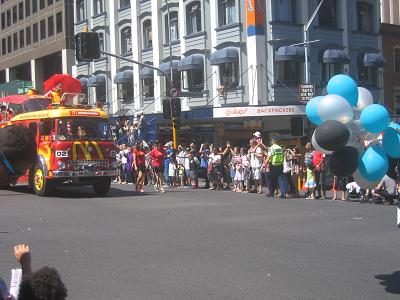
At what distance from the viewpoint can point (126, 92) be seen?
39781 mm

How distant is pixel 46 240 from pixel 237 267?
13.1ft

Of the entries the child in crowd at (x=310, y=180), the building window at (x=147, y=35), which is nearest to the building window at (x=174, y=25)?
the building window at (x=147, y=35)

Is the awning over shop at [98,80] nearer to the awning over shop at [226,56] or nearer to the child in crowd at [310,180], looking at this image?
the awning over shop at [226,56]

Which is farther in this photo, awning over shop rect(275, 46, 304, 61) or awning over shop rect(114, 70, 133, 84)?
awning over shop rect(114, 70, 133, 84)

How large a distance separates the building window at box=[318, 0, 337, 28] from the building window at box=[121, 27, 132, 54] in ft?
42.2

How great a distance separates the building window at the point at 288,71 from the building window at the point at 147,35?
9.86m

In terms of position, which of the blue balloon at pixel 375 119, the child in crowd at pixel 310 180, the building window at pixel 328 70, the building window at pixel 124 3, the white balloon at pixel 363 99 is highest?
the building window at pixel 124 3

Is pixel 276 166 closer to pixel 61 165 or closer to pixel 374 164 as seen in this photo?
pixel 61 165

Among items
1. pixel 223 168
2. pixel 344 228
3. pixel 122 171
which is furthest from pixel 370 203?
pixel 122 171

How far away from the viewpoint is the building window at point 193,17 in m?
33.4

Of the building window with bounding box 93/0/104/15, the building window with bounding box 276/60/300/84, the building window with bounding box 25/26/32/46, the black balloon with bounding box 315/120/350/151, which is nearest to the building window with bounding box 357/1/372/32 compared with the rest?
the building window with bounding box 276/60/300/84

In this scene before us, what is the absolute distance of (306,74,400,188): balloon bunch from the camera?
24.5ft

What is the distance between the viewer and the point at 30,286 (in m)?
2.74

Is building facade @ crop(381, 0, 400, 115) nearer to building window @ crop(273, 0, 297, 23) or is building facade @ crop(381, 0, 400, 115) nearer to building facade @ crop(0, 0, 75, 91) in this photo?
building window @ crop(273, 0, 297, 23)
